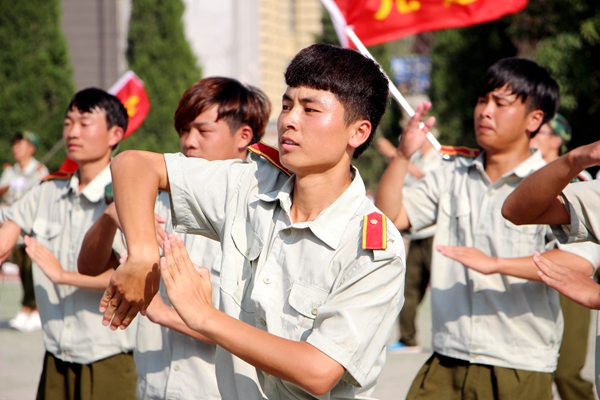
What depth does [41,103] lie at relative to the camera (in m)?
15.1

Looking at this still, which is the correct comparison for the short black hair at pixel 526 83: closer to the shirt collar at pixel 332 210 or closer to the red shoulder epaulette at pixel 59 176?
the shirt collar at pixel 332 210

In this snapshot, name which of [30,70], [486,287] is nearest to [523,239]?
[486,287]

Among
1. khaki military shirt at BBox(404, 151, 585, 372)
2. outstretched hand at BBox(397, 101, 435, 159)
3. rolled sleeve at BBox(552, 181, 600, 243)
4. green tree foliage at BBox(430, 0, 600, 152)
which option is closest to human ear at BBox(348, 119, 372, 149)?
rolled sleeve at BBox(552, 181, 600, 243)

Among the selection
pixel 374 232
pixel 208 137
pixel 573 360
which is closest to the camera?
pixel 374 232

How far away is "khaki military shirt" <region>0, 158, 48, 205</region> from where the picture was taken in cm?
1029

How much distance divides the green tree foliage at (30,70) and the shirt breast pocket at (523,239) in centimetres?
1222

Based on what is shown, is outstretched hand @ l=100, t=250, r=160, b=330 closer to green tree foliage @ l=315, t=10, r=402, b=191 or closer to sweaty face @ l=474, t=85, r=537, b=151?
Answer: sweaty face @ l=474, t=85, r=537, b=151

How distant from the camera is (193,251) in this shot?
11.3 ft

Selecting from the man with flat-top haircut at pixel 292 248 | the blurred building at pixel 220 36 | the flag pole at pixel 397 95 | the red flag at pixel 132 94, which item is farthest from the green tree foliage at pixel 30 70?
the man with flat-top haircut at pixel 292 248

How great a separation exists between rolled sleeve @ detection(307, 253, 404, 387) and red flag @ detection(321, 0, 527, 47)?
9.32 ft

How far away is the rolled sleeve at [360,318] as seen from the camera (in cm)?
212

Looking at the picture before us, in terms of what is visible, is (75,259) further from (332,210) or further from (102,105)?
(332,210)

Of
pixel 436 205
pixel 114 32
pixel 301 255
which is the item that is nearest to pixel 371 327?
pixel 301 255

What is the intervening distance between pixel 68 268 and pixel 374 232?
97.0 inches
